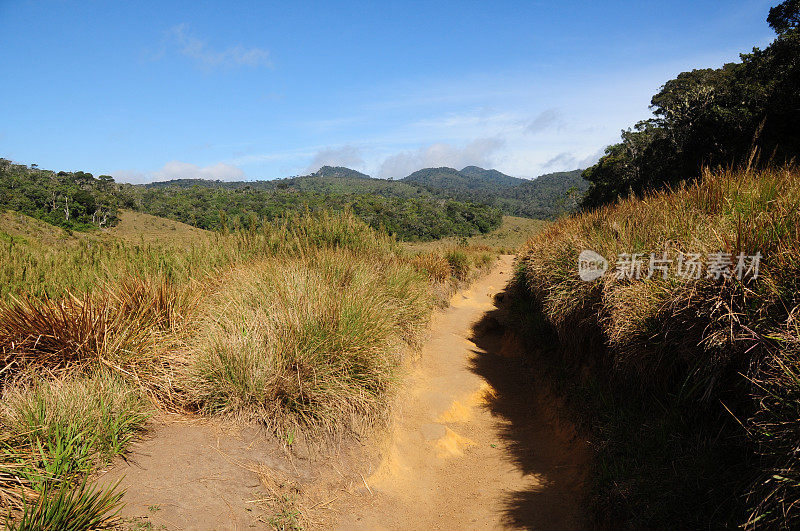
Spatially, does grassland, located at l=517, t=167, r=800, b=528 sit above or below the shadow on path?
above

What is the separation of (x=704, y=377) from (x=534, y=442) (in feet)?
7.83

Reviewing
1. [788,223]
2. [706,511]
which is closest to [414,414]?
[706,511]

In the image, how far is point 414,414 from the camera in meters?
5.55

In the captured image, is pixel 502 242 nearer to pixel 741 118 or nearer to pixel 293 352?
pixel 741 118

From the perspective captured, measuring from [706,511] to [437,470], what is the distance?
9.02ft

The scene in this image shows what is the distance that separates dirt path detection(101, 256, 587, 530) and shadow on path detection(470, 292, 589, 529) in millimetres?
16

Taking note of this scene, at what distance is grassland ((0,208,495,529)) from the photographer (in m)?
2.52

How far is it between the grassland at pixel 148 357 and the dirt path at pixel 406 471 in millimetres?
263

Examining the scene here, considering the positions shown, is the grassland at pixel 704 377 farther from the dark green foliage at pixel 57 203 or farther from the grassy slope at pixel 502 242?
the dark green foliage at pixel 57 203

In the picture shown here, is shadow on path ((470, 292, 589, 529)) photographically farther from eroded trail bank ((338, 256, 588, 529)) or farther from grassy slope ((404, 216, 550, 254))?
grassy slope ((404, 216, 550, 254))

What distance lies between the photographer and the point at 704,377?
314cm

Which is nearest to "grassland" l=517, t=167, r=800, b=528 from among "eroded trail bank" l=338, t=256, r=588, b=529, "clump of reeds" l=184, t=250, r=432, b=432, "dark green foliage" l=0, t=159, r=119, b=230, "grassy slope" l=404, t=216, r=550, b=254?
"eroded trail bank" l=338, t=256, r=588, b=529

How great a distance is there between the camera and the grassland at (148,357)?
2.52 metres

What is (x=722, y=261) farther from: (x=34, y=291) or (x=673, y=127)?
(x=673, y=127)
